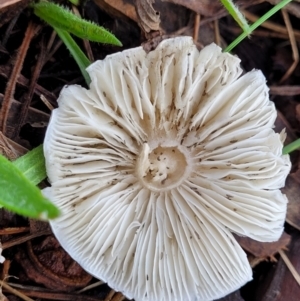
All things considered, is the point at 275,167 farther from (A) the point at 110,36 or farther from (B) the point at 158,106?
(A) the point at 110,36

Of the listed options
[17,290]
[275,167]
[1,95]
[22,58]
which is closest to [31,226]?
[17,290]

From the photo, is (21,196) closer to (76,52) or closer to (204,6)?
(76,52)

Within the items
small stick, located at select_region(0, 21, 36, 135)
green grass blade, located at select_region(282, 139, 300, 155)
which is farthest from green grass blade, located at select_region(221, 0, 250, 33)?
small stick, located at select_region(0, 21, 36, 135)

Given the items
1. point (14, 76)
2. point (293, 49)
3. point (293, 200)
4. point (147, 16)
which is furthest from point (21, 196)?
point (293, 49)

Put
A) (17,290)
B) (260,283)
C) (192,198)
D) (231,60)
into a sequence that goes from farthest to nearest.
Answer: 1. (260,283)
2. (17,290)
3. (192,198)
4. (231,60)

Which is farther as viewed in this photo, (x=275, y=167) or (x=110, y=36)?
(x=110, y=36)

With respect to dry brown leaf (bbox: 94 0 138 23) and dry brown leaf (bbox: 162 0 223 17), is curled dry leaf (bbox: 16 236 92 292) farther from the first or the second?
dry brown leaf (bbox: 162 0 223 17)

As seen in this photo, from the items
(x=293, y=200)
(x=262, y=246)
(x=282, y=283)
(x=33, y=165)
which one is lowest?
(x=282, y=283)
